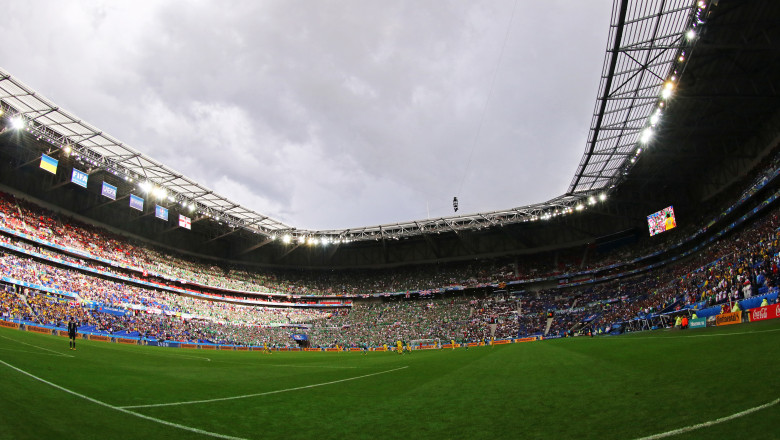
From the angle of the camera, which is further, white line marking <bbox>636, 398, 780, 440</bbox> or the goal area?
the goal area

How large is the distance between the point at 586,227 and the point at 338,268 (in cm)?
4066

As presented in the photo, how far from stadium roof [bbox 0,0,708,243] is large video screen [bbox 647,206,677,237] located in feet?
21.9

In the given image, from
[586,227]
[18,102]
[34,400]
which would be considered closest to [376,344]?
[586,227]

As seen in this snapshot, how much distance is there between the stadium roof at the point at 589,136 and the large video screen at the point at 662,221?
6663mm

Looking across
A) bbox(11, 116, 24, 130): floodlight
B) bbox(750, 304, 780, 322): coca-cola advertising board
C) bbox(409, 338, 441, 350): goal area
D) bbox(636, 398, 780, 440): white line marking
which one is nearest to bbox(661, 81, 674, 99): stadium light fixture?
bbox(750, 304, 780, 322): coca-cola advertising board

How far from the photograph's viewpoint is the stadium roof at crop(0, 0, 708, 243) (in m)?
22.0

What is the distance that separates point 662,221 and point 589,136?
70.4ft

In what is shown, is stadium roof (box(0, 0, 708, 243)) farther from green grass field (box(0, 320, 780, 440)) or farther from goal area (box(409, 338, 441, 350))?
green grass field (box(0, 320, 780, 440))

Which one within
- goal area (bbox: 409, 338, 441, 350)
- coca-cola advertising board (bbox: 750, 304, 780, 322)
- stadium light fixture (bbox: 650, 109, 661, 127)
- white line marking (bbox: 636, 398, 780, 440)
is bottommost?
goal area (bbox: 409, 338, 441, 350)

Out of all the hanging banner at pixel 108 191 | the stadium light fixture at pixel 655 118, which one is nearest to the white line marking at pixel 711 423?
the stadium light fixture at pixel 655 118

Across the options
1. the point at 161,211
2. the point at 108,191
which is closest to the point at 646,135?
the point at 161,211

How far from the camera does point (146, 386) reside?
9.16m

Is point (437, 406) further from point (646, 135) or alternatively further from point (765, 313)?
point (646, 135)

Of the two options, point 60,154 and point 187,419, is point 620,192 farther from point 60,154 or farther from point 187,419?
point 60,154
